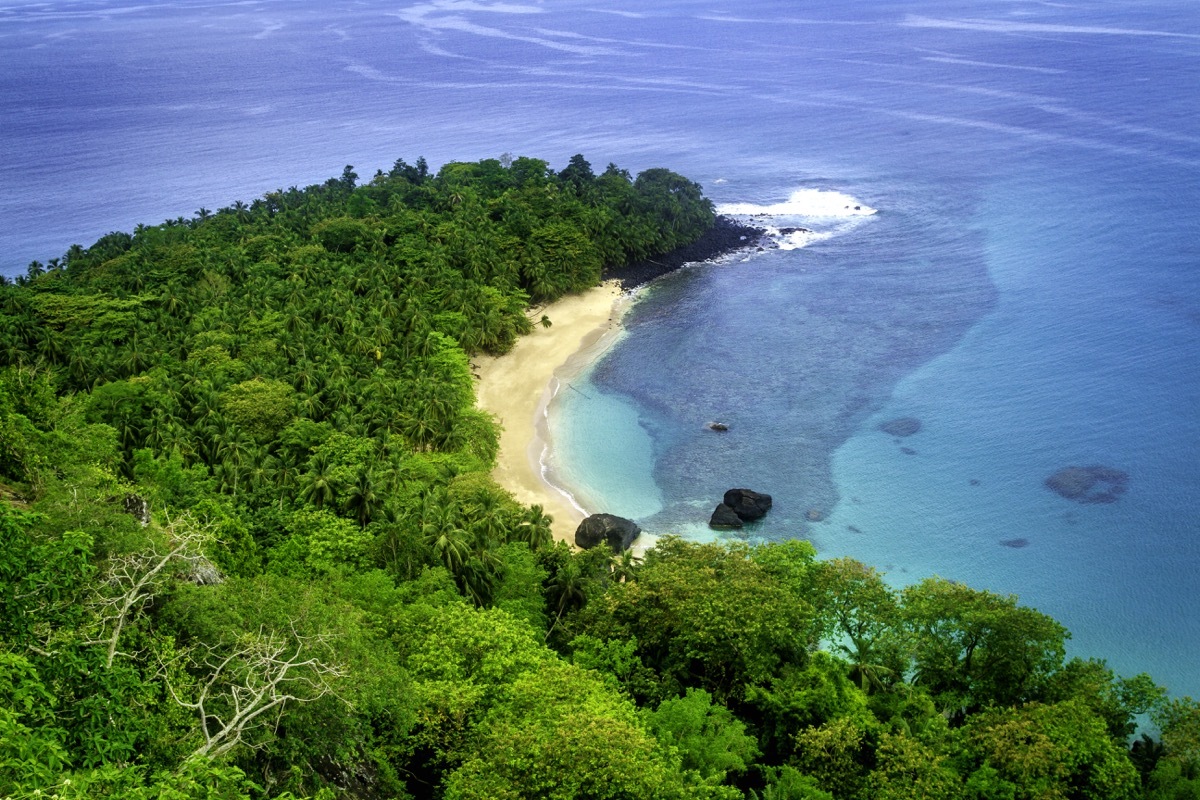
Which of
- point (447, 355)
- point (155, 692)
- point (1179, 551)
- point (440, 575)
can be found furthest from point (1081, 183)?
point (155, 692)

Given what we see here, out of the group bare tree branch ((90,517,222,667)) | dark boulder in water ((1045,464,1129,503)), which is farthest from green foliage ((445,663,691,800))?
dark boulder in water ((1045,464,1129,503))

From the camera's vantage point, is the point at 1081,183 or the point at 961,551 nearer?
the point at 961,551

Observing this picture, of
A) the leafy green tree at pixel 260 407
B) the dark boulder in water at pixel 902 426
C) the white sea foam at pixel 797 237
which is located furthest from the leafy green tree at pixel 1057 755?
the white sea foam at pixel 797 237

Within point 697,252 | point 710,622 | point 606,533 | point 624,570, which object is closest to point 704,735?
point 710,622

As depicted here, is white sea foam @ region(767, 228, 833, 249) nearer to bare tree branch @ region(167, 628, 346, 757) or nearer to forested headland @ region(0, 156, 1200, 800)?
forested headland @ region(0, 156, 1200, 800)

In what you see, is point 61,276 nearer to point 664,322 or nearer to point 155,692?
point 664,322

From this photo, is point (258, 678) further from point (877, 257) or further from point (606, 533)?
point (877, 257)
